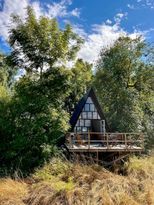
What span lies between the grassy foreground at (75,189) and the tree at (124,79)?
448 inches

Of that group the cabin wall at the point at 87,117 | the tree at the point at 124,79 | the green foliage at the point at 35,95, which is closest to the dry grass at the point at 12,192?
the green foliage at the point at 35,95

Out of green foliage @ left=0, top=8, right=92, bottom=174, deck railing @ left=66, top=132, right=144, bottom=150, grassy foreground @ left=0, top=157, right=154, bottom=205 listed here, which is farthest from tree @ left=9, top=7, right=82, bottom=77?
grassy foreground @ left=0, top=157, right=154, bottom=205

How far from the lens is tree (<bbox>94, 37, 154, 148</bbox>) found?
77.6 ft

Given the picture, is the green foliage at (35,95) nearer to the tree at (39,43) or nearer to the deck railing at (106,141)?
the tree at (39,43)

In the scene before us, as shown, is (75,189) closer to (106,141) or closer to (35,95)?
(35,95)

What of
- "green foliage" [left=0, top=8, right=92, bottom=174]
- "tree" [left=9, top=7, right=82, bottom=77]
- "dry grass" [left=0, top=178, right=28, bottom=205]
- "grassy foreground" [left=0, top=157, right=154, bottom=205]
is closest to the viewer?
"dry grass" [left=0, top=178, right=28, bottom=205]

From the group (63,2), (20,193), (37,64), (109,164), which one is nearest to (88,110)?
(109,164)

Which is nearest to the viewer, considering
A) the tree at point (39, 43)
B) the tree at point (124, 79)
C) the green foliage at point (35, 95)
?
the green foliage at point (35, 95)

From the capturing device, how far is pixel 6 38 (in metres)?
A: 14.8

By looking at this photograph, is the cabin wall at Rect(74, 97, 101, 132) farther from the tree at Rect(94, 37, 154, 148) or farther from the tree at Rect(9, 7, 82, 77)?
the tree at Rect(9, 7, 82, 77)

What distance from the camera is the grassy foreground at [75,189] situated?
9141 mm

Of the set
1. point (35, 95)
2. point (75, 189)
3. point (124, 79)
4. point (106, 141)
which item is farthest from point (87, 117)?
point (75, 189)

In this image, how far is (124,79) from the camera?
2503 cm

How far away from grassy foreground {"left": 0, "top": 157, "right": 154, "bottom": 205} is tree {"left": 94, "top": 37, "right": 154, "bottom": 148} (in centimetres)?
1139
